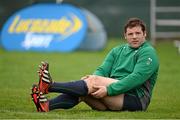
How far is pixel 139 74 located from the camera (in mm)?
7266

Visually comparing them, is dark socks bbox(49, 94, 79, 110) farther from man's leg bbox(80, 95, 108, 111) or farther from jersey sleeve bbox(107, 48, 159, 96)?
jersey sleeve bbox(107, 48, 159, 96)

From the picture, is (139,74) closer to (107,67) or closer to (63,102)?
(107,67)

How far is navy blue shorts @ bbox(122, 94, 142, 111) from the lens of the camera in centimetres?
740

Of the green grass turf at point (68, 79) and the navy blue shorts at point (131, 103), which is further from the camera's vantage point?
the navy blue shorts at point (131, 103)

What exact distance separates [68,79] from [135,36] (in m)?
4.05

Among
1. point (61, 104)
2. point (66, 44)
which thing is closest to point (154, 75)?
point (61, 104)

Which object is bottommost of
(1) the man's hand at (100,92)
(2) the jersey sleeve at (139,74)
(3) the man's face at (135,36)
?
(1) the man's hand at (100,92)

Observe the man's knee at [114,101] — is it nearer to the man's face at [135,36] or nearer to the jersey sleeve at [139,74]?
the jersey sleeve at [139,74]

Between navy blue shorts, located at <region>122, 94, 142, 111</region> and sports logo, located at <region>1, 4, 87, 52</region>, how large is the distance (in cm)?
1015

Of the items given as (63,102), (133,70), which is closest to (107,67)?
(133,70)

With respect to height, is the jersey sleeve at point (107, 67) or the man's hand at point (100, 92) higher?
the jersey sleeve at point (107, 67)

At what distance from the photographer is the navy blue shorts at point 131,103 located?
7.40m

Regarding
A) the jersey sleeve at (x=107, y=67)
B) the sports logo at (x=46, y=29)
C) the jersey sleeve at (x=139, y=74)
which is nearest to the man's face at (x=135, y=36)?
the jersey sleeve at (x=139, y=74)

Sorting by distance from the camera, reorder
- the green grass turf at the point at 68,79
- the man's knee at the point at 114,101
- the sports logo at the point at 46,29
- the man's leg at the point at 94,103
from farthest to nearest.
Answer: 1. the sports logo at the point at 46,29
2. the man's leg at the point at 94,103
3. the man's knee at the point at 114,101
4. the green grass turf at the point at 68,79
